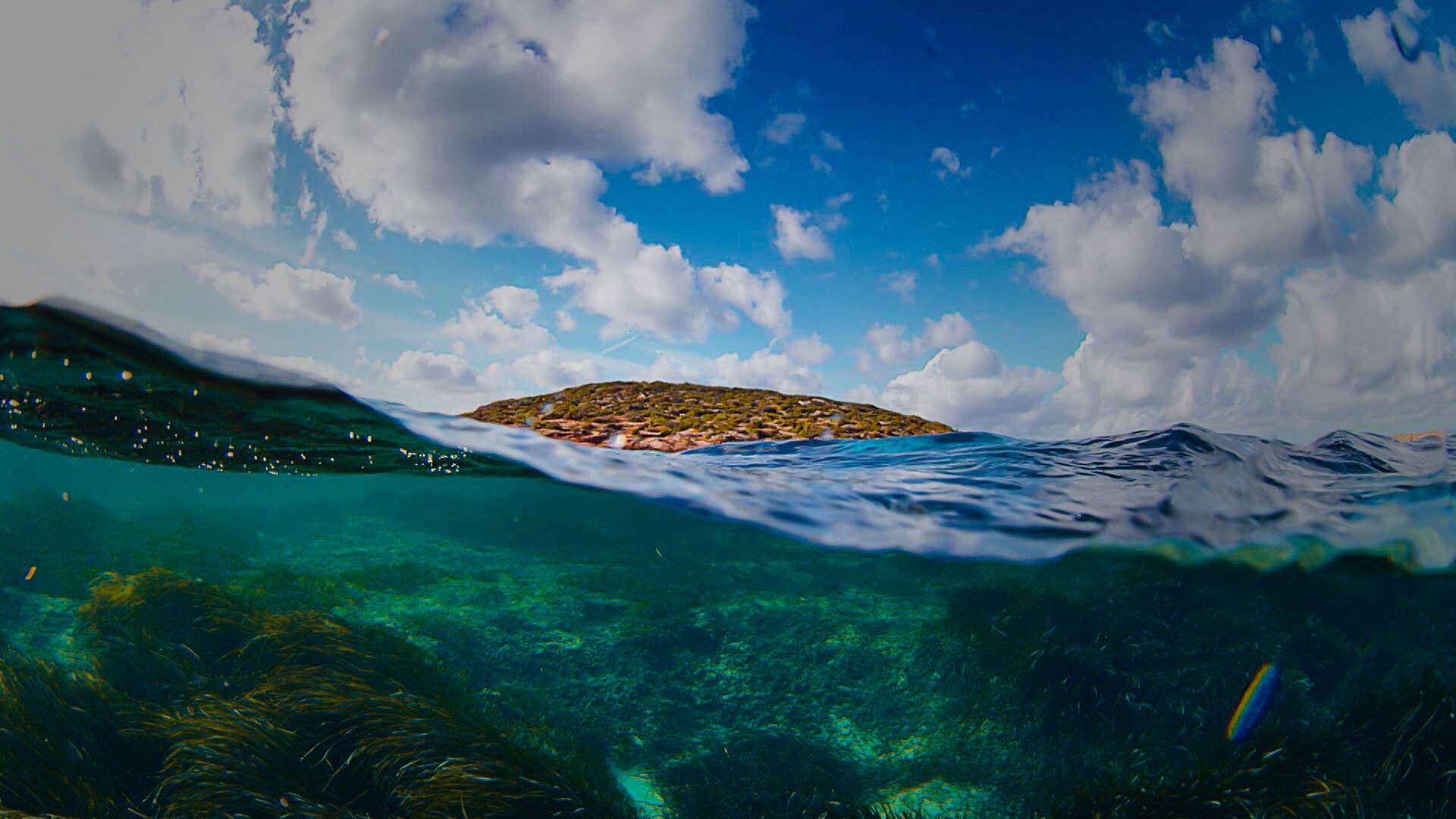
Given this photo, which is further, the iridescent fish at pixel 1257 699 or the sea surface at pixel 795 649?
the sea surface at pixel 795 649

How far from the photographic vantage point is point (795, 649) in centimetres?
1080

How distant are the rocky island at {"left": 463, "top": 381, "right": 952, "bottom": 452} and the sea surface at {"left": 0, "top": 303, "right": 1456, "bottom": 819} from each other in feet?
A: 1.60

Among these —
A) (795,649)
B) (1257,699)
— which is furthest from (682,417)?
(1257,699)

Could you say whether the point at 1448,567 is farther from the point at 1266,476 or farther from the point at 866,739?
the point at 866,739

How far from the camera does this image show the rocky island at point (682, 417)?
971 centimetres

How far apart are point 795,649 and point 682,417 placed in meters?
4.85

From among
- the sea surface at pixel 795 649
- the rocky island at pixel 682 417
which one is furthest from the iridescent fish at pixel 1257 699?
the rocky island at pixel 682 417

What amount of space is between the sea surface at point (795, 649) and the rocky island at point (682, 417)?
49cm

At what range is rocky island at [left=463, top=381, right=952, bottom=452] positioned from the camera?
382 inches

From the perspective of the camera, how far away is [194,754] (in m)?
5.74

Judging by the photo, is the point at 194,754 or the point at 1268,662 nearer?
the point at 194,754

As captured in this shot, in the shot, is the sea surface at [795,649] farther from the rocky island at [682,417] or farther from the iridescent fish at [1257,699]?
the rocky island at [682,417]

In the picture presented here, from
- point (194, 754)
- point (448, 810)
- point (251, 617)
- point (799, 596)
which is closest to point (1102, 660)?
point (799, 596)

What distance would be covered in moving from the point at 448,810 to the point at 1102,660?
8740mm
